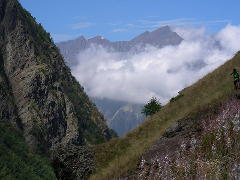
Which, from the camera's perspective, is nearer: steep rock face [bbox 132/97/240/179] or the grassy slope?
steep rock face [bbox 132/97/240/179]

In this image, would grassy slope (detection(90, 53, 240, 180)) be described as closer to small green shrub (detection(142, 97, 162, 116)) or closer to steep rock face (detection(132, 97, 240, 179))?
steep rock face (detection(132, 97, 240, 179))

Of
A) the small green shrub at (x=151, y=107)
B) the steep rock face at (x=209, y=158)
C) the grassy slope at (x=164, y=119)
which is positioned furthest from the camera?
the small green shrub at (x=151, y=107)

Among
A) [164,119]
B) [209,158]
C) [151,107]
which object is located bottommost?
[209,158]

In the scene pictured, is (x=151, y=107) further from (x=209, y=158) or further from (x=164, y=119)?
(x=209, y=158)

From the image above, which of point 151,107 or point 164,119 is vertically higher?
point 151,107

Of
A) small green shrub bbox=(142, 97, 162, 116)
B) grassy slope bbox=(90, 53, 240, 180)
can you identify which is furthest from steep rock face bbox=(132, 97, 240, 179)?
small green shrub bbox=(142, 97, 162, 116)

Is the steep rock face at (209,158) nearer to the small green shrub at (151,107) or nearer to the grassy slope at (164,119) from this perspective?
the grassy slope at (164,119)

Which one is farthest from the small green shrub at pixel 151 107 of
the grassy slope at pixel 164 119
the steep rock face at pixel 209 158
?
the steep rock face at pixel 209 158

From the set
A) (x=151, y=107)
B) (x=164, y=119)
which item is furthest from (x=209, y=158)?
(x=151, y=107)

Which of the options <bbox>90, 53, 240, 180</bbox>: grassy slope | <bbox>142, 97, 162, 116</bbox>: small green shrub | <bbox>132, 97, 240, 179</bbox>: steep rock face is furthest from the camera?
<bbox>142, 97, 162, 116</bbox>: small green shrub

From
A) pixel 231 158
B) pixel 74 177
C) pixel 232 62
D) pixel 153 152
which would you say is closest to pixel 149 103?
pixel 232 62

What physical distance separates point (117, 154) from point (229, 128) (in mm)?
25553

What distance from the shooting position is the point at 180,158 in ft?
29.3

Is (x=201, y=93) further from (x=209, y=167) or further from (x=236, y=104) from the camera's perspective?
(x=209, y=167)
